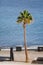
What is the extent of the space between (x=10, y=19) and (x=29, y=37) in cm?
1441

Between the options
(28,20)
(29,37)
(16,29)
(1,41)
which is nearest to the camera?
(28,20)

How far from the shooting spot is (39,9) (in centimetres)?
9456

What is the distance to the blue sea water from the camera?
91875 mm

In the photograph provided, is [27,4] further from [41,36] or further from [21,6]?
[41,36]

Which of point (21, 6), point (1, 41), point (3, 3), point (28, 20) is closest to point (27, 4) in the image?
point (21, 6)

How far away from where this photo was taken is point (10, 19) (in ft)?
335

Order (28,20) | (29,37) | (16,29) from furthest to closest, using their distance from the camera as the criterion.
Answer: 1. (16,29)
2. (29,37)
3. (28,20)

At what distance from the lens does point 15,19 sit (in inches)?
3814

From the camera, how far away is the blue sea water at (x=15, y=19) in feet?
301

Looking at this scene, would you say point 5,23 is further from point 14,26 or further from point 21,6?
point 21,6

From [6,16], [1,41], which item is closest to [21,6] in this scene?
[6,16]

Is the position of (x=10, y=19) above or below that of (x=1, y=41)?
above

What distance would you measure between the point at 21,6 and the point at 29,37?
11.4 m

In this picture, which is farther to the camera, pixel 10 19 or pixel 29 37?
pixel 10 19
